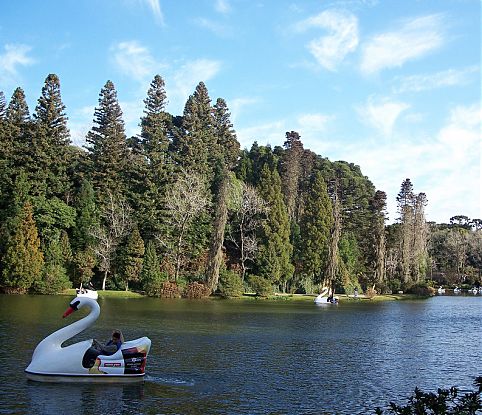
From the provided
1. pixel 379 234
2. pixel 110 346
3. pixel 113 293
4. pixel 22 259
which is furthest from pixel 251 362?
pixel 379 234

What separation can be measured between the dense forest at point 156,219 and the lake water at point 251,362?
1371 centimetres

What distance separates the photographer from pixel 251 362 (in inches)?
752

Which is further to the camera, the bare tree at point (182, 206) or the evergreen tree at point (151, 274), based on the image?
the bare tree at point (182, 206)

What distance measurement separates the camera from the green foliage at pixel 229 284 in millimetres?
50906

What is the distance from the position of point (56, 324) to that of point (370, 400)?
53.2 ft

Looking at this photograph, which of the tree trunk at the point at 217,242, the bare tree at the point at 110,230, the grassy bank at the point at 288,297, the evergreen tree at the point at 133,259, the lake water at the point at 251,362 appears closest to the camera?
the lake water at the point at 251,362

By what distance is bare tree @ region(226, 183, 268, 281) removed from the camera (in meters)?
57.2

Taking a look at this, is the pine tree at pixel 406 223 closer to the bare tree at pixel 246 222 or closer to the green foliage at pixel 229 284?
the bare tree at pixel 246 222

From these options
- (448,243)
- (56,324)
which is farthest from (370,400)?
(448,243)

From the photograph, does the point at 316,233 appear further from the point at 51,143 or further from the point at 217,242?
the point at 51,143

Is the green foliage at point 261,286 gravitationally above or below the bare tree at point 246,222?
below

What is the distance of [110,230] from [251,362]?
121 feet

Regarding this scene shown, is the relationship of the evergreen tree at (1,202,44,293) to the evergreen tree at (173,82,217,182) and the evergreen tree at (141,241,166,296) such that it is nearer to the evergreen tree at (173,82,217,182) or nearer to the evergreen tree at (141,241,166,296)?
the evergreen tree at (141,241,166,296)

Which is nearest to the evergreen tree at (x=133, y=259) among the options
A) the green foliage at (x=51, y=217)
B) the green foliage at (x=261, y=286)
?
the green foliage at (x=51, y=217)
